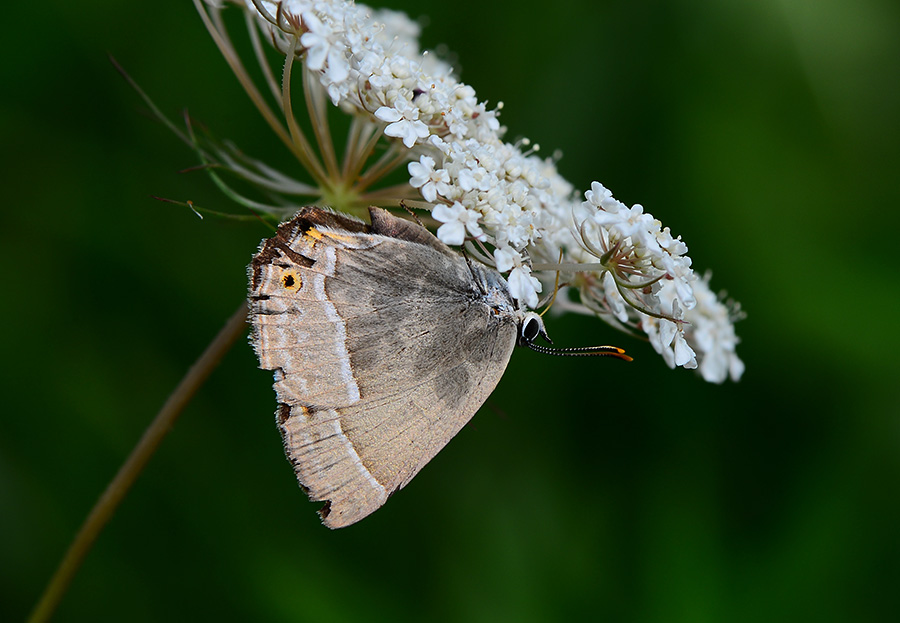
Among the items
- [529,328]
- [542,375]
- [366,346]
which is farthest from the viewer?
[542,375]

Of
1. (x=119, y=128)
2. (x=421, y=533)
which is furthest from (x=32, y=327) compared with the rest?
(x=421, y=533)

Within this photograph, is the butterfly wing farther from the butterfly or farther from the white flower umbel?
the white flower umbel

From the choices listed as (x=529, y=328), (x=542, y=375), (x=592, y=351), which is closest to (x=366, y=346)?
(x=529, y=328)

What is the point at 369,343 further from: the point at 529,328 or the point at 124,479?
the point at 124,479

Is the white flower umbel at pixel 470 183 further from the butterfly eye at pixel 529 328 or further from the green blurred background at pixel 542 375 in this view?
the green blurred background at pixel 542 375

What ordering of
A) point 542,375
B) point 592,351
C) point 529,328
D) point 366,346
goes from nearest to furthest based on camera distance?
point 366,346 < point 529,328 < point 592,351 < point 542,375
